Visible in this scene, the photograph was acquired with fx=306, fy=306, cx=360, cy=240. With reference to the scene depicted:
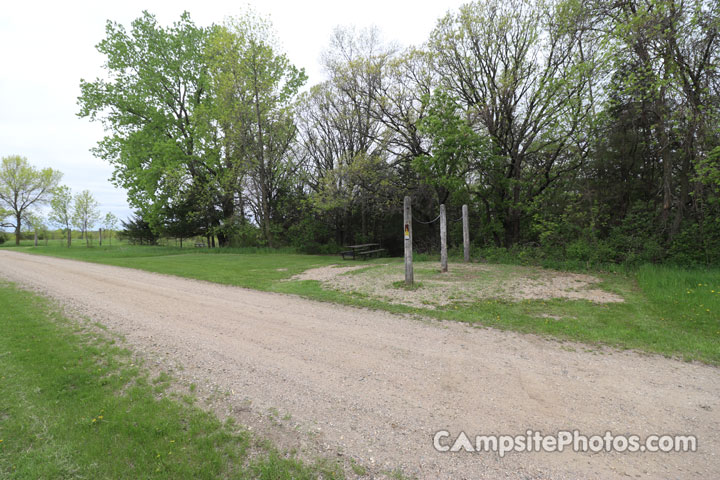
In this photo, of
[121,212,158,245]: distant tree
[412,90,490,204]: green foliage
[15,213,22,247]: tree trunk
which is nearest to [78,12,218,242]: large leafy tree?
[121,212,158,245]: distant tree

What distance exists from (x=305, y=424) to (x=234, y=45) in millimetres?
22577

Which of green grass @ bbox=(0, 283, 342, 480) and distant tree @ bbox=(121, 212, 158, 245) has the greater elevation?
distant tree @ bbox=(121, 212, 158, 245)

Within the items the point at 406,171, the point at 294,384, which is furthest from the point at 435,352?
the point at 406,171

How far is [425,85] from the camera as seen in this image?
16531mm

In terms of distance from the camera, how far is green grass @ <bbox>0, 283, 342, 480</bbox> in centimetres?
225

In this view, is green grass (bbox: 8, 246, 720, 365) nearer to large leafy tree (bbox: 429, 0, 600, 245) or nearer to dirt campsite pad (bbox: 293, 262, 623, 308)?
dirt campsite pad (bbox: 293, 262, 623, 308)

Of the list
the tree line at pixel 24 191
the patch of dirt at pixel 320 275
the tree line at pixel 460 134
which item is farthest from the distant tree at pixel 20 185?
the patch of dirt at pixel 320 275

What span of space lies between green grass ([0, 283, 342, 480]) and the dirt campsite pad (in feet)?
15.9

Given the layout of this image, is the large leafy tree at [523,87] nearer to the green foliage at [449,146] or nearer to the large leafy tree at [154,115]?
the green foliage at [449,146]

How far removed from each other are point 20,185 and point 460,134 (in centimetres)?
4980

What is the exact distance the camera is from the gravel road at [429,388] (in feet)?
7.44

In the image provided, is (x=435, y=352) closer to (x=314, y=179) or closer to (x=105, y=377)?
(x=105, y=377)

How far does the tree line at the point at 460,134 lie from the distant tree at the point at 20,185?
22.4 m

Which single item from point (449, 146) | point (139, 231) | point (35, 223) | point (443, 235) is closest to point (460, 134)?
point (449, 146)
